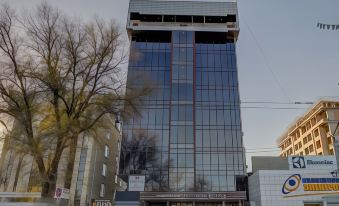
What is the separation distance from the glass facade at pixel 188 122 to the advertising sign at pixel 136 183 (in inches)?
33.5

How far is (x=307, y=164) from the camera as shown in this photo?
39.5 metres

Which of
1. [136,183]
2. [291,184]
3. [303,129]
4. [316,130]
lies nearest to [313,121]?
[316,130]

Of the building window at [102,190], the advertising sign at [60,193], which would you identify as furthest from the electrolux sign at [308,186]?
the advertising sign at [60,193]

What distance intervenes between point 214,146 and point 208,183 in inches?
235

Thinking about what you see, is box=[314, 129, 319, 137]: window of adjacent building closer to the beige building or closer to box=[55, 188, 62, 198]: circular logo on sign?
the beige building

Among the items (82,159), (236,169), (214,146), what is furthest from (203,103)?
(82,159)

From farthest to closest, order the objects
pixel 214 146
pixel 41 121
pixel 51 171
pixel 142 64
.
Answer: pixel 142 64
pixel 214 146
pixel 41 121
pixel 51 171

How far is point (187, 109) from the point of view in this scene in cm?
4969

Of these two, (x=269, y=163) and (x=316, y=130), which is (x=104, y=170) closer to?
(x=269, y=163)

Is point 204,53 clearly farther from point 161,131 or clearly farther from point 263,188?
point 263,188

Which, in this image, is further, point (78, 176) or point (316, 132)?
point (316, 132)

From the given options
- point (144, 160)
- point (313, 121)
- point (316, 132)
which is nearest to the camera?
point (144, 160)

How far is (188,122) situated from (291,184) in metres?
18.0

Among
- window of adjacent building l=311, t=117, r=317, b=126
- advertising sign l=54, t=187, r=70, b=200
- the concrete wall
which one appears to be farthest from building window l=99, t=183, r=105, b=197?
window of adjacent building l=311, t=117, r=317, b=126
